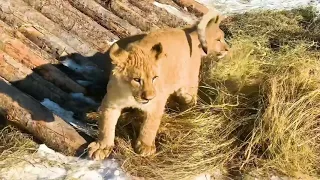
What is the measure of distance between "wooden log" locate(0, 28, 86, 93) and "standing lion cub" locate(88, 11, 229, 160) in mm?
765

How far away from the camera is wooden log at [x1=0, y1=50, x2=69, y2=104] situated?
5.62m

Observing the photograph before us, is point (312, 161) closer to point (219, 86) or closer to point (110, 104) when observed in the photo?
point (219, 86)

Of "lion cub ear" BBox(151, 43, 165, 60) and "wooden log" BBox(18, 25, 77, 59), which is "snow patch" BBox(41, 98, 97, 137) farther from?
"lion cub ear" BBox(151, 43, 165, 60)

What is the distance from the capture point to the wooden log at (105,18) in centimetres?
688

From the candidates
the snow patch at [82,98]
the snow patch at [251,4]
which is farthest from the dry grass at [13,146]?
the snow patch at [251,4]

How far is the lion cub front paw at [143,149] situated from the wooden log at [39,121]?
0.48 m

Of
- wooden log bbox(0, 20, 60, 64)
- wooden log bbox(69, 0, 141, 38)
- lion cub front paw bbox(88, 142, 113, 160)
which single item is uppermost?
wooden log bbox(69, 0, 141, 38)

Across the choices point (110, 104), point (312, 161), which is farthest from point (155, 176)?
point (312, 161)

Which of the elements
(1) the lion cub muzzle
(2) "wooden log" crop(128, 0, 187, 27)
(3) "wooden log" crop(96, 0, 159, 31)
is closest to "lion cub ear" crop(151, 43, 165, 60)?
(1) the lion cub muzzle

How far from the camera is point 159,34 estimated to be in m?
5.32

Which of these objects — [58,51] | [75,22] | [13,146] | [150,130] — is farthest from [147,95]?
[75,22]

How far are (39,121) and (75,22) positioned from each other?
1.93m

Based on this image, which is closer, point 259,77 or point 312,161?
point 312,161

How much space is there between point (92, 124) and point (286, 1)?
5.15 meters
